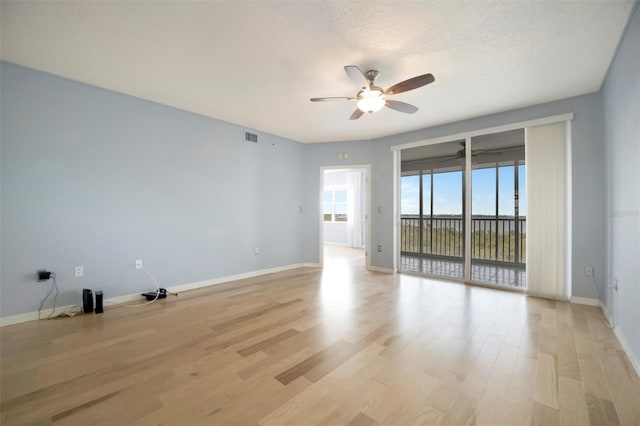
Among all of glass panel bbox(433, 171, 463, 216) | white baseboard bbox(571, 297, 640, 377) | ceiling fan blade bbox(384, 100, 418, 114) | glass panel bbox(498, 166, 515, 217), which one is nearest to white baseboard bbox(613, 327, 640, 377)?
white baseboard bbox(571, 297, 640, 377)

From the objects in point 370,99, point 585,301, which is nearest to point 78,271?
point 370,99

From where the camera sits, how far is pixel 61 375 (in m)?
1.81

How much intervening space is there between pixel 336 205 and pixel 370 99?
→ 647cm

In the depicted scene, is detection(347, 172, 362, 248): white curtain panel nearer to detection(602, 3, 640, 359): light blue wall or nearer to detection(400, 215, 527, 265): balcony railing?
detection(400, 215, 527, 265): balcony railing

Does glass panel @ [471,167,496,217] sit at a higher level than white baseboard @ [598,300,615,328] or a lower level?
higher

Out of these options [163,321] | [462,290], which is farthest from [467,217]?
[163,321]

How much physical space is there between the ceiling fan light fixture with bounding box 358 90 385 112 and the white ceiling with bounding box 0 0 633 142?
247 mm

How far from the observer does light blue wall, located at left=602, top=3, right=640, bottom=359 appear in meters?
1.93

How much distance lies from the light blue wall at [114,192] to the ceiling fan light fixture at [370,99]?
258 centimetres

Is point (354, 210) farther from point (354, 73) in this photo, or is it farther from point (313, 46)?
point (313, 46)

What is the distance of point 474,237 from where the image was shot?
17.2ft

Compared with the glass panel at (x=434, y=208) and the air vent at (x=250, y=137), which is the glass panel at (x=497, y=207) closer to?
the glass panel at (x=434, y=208)

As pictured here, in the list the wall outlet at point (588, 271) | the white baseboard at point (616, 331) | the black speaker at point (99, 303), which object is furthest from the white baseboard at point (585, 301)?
the black speaker at point (99, 303)

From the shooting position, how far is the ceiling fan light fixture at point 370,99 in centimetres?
271
